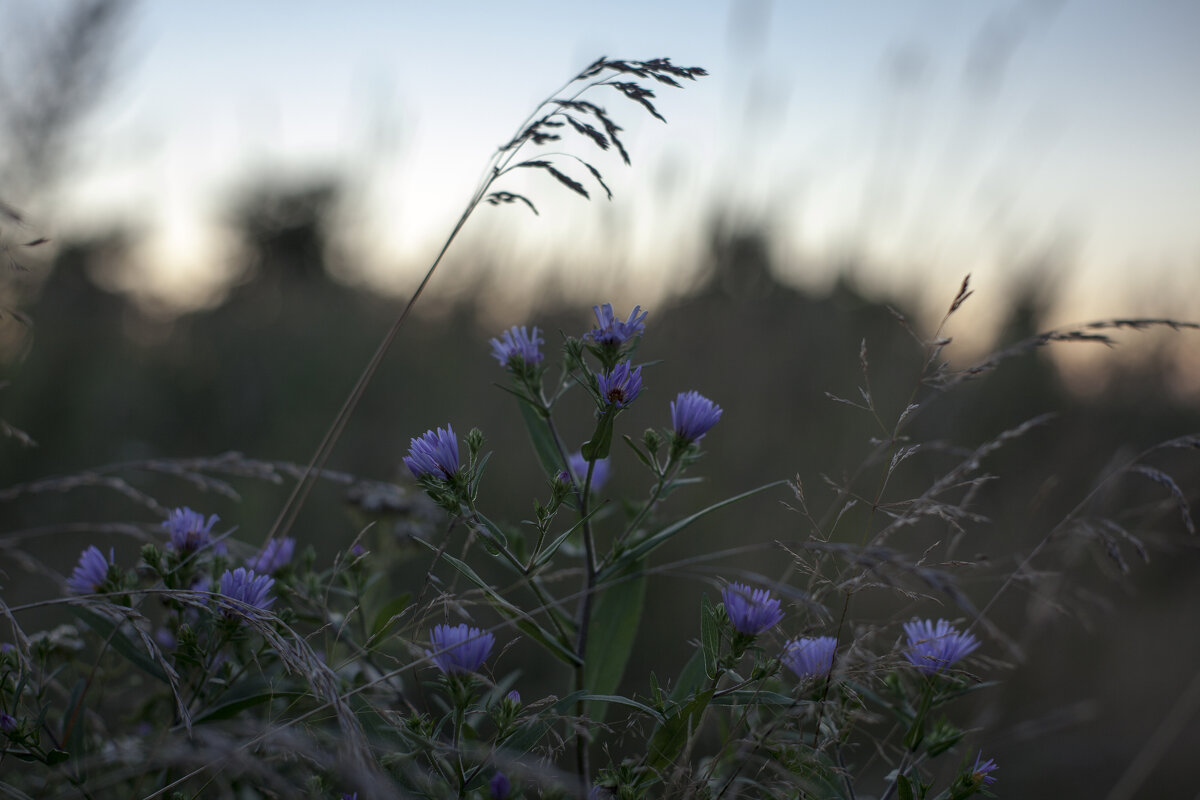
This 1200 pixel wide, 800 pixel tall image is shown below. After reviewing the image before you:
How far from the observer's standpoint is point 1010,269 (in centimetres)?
322

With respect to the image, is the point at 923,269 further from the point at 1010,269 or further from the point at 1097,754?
the point at 1097,754

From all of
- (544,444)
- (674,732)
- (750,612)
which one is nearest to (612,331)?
(544,444)

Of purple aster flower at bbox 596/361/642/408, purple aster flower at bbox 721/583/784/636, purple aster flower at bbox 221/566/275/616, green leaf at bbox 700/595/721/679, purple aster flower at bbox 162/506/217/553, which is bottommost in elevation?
purple aster flower at bbox 162/506/217/553

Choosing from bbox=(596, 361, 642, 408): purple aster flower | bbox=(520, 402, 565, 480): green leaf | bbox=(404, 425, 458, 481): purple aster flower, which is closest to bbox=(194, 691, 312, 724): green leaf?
bbox=(404, 425, 458, 481): purple aster flower

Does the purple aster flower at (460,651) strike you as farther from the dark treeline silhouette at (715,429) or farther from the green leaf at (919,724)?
the dark treeline silhouette at (715,429)

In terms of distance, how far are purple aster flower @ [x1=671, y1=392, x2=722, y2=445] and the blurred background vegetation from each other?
765 millimetres

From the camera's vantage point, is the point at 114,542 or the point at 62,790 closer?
the point at 62,790

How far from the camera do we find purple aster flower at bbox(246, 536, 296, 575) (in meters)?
1.15

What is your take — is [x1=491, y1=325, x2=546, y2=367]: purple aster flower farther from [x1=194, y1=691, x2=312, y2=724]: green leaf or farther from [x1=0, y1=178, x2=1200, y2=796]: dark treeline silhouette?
[x1=0, y1=178, x2=1200, y2=796]: dark treeline silhouette

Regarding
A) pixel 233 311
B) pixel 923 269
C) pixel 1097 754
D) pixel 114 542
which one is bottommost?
pixel 114 542

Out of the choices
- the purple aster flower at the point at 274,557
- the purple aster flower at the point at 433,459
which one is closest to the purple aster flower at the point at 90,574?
the purple aster flower at the point at 274,557

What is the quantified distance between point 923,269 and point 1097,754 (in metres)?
1.94

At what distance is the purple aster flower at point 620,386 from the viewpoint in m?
0.99

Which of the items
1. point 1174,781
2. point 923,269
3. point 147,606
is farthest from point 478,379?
point 1174,781
